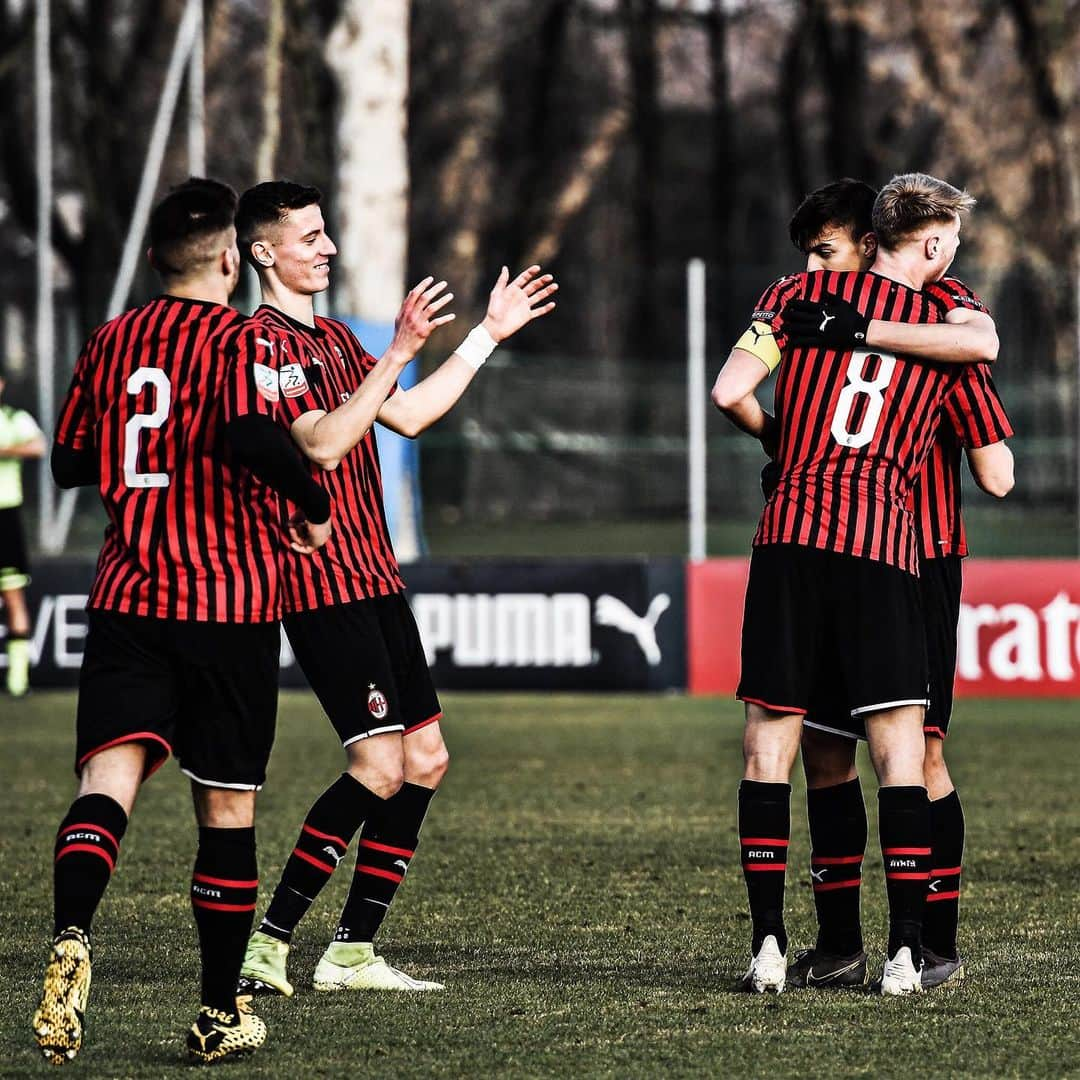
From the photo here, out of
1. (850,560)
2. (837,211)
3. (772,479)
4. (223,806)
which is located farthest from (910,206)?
(223,806)

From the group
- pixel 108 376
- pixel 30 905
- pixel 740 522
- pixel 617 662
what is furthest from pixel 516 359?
pixel 108 376

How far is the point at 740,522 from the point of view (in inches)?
858

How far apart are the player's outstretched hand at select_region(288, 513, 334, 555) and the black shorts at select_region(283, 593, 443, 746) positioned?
0.68 m

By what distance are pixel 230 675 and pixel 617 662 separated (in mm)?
10226

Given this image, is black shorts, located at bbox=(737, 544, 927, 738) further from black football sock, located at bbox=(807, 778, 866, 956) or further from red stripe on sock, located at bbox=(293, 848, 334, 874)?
red stripe on sock, located at bbox=(293, 848, 334, 874)

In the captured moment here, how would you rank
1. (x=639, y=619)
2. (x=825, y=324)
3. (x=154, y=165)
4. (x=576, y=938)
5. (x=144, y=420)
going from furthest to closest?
(x=154, y=165), (x=639, y=619), (x=576, y=938), (x=825, y=324), (x=144, y=420)

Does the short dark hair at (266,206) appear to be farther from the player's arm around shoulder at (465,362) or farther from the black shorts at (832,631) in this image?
the black shorts at (832,631)

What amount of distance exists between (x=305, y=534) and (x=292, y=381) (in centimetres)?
45

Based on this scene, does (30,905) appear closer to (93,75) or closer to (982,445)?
(982,445)

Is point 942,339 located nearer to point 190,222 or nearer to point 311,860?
point 190,222

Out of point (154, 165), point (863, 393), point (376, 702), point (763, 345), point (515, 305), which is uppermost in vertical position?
point (154, 165)

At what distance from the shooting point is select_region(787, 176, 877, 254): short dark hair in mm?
6020

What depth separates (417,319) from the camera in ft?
17.9

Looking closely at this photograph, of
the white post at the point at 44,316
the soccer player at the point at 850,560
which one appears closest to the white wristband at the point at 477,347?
the soccer player at the point at 850,560
